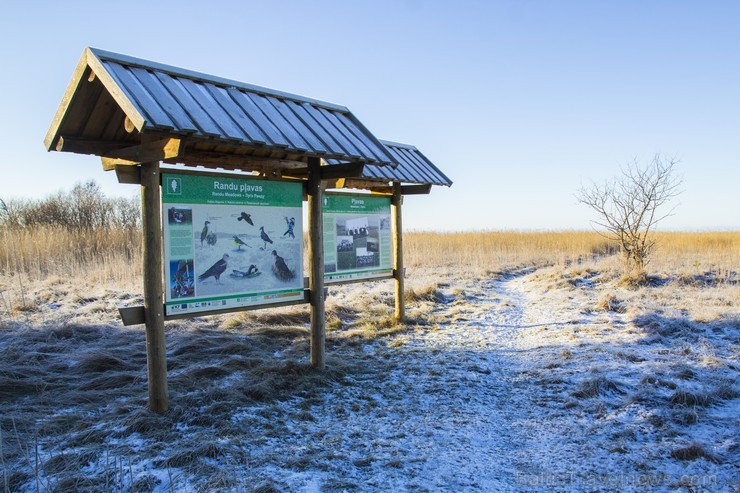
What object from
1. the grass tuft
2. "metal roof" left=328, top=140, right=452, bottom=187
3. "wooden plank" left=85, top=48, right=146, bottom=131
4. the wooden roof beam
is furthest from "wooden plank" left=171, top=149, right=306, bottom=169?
the grass tuft

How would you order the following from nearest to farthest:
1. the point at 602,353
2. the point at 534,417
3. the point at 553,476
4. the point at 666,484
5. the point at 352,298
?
the point at 666,484
the point at 553,476
the point at 534,417
the point at 602,353
the point at 352,298

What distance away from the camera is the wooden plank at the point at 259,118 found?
15.8 ft

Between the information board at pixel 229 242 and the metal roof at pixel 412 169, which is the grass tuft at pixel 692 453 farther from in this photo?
the metal roof at pixel 412 169

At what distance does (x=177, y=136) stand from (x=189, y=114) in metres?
0.28

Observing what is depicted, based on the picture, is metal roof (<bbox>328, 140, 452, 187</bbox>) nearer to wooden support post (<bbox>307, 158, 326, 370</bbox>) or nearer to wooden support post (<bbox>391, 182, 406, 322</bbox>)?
wooden support post (<bbox>391, 182, 406, 322</bbox>)

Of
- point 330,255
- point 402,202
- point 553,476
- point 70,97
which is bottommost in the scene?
point 553,476

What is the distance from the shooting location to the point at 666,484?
3.38 metres

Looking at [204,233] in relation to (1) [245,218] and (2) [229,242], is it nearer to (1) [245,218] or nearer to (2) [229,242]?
(2) [229,242]

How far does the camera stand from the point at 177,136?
13.7ft

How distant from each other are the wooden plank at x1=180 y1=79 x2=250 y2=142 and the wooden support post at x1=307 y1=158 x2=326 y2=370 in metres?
1.59

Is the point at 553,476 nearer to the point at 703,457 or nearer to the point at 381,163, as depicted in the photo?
the point at 703,457

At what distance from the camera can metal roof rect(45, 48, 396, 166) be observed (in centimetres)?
413

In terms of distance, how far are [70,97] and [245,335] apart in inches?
177

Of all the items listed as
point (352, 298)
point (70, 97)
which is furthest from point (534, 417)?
point (352, 298)
